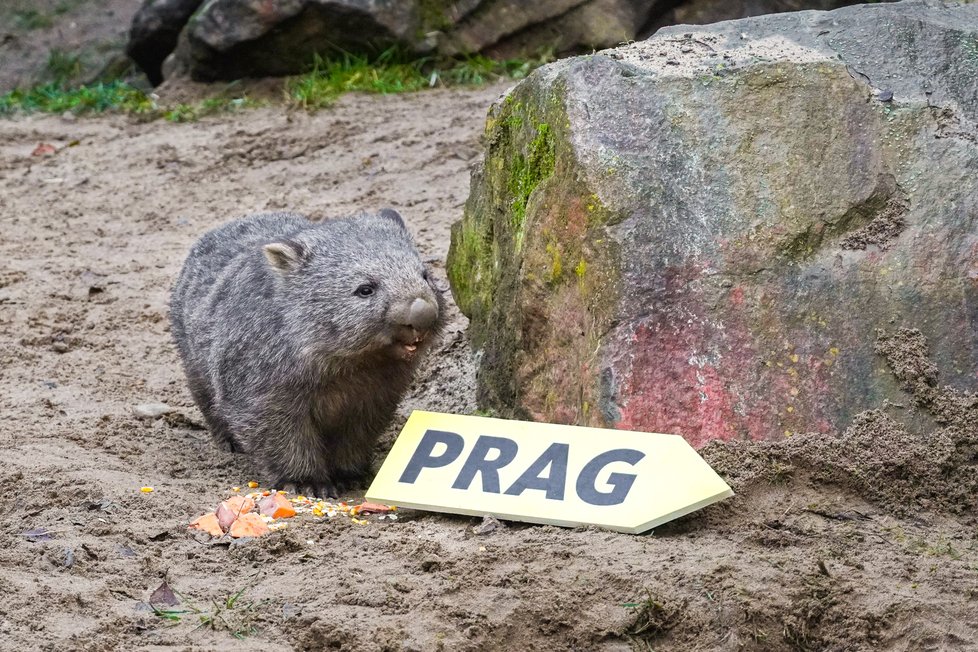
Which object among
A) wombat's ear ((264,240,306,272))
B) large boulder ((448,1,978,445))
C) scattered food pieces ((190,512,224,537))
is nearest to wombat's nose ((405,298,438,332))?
large boulder ((448,1,978,445))

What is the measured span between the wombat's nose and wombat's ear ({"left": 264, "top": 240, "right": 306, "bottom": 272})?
2.02ft

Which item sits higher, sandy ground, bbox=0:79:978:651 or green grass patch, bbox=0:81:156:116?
sandy ground, bbox=0:79:978:651

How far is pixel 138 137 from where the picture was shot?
1045cm

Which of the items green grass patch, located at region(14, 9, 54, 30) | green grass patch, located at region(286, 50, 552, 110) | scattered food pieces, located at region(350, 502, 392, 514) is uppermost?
scattered food pieces, located at region(350, 502, 392, 514)

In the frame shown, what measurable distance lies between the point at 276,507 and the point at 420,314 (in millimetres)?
901

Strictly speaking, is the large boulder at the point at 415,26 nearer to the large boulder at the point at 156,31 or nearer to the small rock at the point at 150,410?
the large boulder at the point at 156,31

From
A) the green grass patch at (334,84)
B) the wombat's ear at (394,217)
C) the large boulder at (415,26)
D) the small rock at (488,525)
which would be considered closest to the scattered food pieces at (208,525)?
the small rock at (488,525)

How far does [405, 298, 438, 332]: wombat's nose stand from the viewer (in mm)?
4883

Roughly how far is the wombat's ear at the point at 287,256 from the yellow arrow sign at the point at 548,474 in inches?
37.3

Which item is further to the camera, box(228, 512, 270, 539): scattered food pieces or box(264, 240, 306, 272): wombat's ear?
box(264, 240, 306, 272): wombat's ear

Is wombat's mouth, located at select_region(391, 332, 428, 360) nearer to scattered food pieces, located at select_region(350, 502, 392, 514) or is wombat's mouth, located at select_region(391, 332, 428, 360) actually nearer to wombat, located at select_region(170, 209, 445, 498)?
wombat, located at select_region(170, 209, 445, 498)

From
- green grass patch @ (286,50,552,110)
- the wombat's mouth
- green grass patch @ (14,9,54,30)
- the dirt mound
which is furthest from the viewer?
green grass patch @ (14,9,54,30)

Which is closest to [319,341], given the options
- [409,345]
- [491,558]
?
[409,345]

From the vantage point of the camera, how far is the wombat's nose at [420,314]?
4.88m
